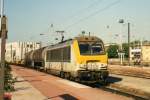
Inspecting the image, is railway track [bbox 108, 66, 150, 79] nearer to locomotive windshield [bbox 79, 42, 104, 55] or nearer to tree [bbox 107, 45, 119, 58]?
locomotive windshield [bbox 79, 42, 104, 55]

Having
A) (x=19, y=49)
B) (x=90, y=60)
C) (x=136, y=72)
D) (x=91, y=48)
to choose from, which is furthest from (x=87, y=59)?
Result: (x=19, y=49)

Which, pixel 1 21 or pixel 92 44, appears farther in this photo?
pixel 92 44

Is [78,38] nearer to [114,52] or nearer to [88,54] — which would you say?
[88,54]

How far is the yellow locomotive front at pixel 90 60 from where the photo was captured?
23531mm

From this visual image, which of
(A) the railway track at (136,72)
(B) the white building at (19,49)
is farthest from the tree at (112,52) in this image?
(A) the railway track at (136,72)

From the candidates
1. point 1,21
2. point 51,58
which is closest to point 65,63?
point 51,58

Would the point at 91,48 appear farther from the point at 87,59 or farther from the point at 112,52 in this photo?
the point at 112,52

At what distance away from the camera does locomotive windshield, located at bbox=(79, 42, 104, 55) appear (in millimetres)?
24234

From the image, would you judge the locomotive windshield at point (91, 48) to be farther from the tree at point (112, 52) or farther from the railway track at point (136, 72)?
the tree at point (112, 52)

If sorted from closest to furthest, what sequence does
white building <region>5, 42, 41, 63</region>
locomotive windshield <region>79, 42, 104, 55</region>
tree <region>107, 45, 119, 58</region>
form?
1. locomotive windshield <region>79, 42, 104, 55</region>
2. white building <region>5, 42, 41, 63</region>
3. tree <region>107, 45, 119, 58</region>

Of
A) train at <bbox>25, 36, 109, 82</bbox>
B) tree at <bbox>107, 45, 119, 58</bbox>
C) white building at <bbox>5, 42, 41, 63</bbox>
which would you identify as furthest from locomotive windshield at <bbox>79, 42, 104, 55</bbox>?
tree at <bbox>107, 45, 119, 58</bbox>

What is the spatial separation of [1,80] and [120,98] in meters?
7.98

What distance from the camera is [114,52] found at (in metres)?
121

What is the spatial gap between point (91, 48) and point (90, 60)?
1.08 meters
